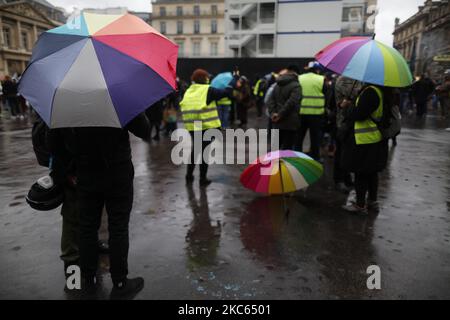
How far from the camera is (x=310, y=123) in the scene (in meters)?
6.53

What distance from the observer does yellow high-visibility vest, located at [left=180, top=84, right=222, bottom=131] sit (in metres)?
5.27

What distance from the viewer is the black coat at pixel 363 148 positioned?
3994mm

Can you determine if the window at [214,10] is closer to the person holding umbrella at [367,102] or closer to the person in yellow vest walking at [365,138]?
the person holding umbrella at [367,102]

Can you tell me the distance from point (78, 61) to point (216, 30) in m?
71.8

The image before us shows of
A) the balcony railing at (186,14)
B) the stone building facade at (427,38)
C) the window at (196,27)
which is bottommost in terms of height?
the stone building facade at (427,38)

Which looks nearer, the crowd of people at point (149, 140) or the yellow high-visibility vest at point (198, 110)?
the crowd of people at point (149, 140)

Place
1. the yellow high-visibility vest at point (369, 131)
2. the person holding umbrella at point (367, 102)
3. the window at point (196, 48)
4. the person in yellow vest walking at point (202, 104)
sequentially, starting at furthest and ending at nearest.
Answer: the window at point (196, 48) < the person in yellow vest walking at point (202, 104) < the yellow high-visibility vest at point (369, 131) < the person holding umbrella at point (367, 102)

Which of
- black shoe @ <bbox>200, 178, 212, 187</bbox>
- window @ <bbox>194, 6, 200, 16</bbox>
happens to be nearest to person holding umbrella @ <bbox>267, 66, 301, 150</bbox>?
black shoe @ <bbox>200, 178, 212, 187</bbox>

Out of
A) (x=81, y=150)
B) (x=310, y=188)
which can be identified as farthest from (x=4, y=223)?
(x=310, y=188)

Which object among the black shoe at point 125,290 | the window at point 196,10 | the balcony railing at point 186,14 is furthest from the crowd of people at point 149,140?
the window at point 196,10

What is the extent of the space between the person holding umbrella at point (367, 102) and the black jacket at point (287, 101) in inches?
49.4

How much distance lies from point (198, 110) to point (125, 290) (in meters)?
3.08

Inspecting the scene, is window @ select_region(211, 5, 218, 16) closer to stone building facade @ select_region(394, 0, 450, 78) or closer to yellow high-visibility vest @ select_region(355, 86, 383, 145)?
stone building facade @ select_region(394, 0, 450, 78)

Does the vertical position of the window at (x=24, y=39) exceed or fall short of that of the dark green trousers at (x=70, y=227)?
it exceeds it
